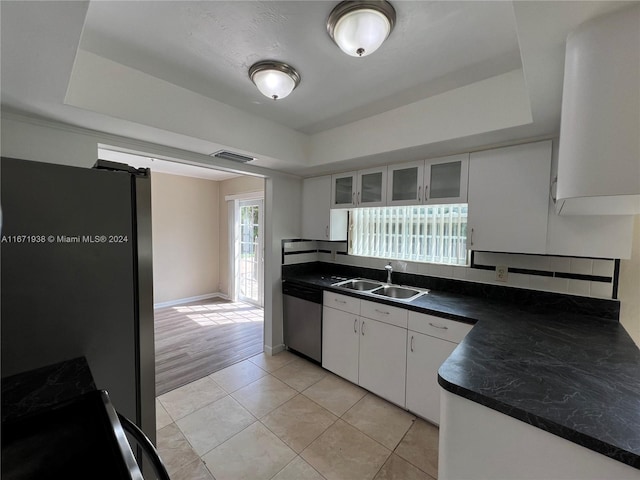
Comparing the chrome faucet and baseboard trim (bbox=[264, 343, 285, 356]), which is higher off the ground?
the chrome faucet

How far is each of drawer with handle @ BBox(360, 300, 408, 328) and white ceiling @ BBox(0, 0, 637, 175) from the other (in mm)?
1302

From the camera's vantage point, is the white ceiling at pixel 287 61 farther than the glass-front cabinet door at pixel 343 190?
No

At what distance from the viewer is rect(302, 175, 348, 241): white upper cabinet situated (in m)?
3.08

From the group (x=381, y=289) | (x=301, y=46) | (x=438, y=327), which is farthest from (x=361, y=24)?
(x=381, y=289)

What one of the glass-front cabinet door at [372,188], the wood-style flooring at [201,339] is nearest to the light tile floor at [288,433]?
the wood-style flooring at [201,339]

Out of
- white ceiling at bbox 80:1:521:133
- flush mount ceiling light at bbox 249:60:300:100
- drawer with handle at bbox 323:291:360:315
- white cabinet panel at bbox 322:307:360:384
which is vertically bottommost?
white cabinet panel at bbox 322:307:360:384

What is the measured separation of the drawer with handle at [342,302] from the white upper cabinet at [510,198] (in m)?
1.10

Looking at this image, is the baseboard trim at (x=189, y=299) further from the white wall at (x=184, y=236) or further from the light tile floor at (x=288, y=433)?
the light tile floor at (x=288, y=433)

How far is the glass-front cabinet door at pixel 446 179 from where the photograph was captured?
2131mm

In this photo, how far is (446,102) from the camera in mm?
1905

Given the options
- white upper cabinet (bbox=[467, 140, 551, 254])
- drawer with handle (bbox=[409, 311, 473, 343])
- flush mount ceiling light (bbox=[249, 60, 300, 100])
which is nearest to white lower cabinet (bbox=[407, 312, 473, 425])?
drawer with handle (bbox=[409, 311, 473, 343])

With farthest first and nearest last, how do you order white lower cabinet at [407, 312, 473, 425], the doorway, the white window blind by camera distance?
the doorway → the white window blind → white lower cabinet at [407, 312, 473, 425]

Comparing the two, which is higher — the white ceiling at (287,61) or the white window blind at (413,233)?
the white ceiling at (287,61)

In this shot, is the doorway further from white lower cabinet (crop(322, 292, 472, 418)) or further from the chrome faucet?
the chrome faucet
